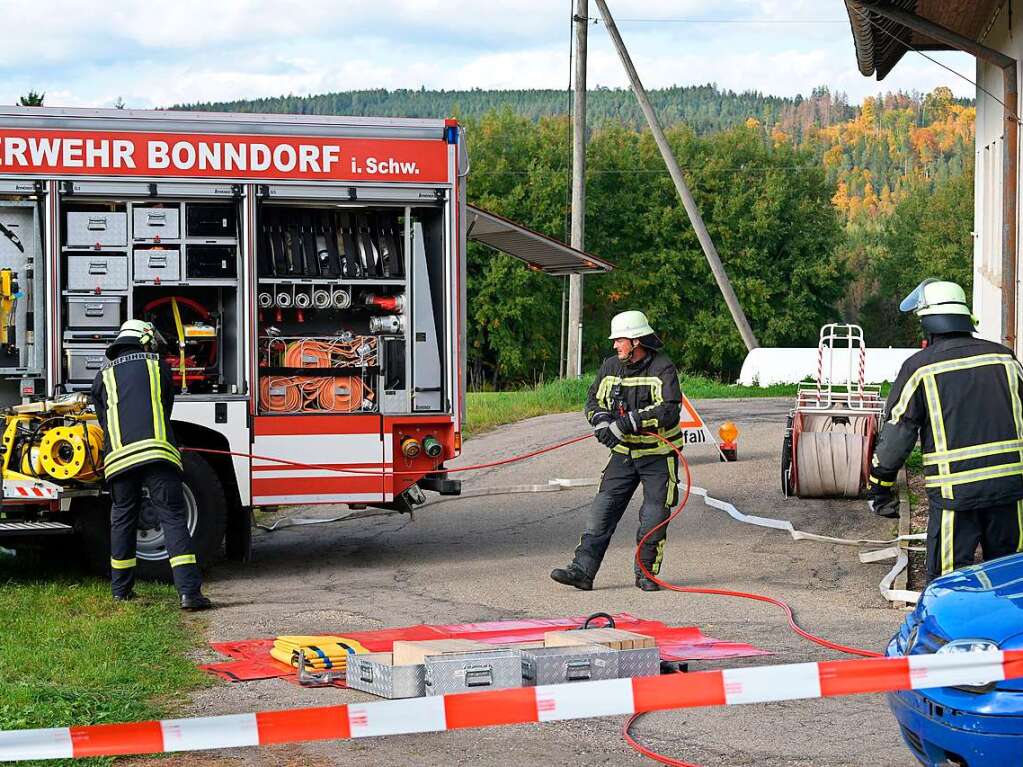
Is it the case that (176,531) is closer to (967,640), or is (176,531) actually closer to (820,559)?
(820,559)

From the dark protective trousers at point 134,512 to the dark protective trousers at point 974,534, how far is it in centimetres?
Result: 466

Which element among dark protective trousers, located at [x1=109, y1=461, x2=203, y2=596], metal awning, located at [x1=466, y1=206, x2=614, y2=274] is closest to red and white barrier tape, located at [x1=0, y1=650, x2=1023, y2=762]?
dark protective trousers, located at [x1=109, y1=461, x2=203, y2=596]

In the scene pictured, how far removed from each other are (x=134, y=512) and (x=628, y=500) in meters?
3.26

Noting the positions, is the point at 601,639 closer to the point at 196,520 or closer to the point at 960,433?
the point at 960,433

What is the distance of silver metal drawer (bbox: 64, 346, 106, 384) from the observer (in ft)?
33.2

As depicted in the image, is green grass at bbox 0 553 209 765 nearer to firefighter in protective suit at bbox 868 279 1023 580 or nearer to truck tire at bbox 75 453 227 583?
truck tire at bbox 75 453 227 583

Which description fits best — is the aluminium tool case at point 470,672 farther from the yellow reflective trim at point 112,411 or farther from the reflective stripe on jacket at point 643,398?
the yellow reflective trim at point 112,411

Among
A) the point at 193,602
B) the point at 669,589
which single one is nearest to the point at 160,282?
the point at 193,602

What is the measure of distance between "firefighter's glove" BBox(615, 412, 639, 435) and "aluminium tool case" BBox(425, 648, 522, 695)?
3.44 m

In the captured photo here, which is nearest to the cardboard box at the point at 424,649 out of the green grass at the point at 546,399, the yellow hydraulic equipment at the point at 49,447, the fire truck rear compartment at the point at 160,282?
the yellow hydraulic equipment at the point at 49,447

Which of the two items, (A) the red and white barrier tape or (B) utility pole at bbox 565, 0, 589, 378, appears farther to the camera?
(B) utility pole at bbox 565, 0, 589, 378

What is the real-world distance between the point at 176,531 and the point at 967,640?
574 cm

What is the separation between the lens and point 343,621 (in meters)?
8.60

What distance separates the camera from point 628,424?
9641mm
